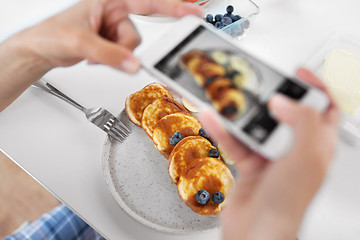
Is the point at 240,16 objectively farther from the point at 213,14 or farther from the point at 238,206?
the point at 238,206

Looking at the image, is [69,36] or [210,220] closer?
[69,36]

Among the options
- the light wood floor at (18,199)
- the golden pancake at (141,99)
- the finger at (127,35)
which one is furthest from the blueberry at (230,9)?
the light wood floor at (18,199)

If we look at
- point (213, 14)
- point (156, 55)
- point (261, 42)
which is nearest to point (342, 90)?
point (261, 42)

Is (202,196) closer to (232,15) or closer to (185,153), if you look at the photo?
(185,153)

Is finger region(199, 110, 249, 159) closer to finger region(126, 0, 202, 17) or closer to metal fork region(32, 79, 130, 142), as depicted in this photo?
finger region(126, 0, 202, 17)

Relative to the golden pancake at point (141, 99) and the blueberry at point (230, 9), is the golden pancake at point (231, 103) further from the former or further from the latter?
the blueberry at point (230, 9)

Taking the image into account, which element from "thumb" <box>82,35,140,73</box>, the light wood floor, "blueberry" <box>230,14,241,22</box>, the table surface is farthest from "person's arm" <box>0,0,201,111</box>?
the light wood floor
